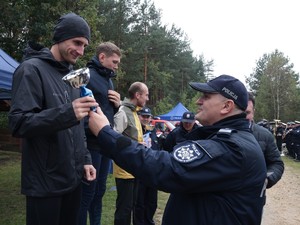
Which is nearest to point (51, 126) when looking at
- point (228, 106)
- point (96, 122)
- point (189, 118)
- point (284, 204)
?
point (96, 122)

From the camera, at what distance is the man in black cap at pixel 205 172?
1.80 metres

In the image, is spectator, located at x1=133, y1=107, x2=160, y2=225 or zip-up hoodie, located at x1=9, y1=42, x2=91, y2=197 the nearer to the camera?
zip-up hoodie, located at x1=9, y1=42, x2=91, y2=197

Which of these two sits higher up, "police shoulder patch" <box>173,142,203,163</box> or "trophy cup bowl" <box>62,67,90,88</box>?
"trophy cup bowl" <box>62,67,90,88</box>

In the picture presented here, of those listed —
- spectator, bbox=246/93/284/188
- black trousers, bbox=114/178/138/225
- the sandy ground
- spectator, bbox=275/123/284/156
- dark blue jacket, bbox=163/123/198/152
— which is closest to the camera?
spectator, bbox=246/93/284/188

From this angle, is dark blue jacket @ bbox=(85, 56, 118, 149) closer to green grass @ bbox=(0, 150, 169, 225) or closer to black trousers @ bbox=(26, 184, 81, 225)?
black trousers @ bbox=(26, 184, 81, 225)

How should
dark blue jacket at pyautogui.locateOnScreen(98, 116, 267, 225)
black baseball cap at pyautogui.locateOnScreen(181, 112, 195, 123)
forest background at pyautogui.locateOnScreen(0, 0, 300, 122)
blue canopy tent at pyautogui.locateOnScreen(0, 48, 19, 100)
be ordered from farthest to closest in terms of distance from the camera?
forest background at pyautogui.locateOnScreen(0, 0, 300, 122) < black baseball cap at pyautogui.locateOnScreen(181, 112, 195, 123) < blue canopy tent at pyautogui.locateOnScreen(0, 48, 19, 100) < dark blue jacket at pyautogui.locateOnScreen(98, 116, 267, 225)

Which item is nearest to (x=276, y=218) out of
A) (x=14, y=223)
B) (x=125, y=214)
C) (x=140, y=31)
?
(x=125, y=214)

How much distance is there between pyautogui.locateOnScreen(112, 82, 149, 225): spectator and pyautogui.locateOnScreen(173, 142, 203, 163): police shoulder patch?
2.25m

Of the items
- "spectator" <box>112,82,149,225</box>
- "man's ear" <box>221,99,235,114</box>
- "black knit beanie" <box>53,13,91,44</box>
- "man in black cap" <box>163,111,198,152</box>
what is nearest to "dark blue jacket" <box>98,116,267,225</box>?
"man's ear" <box>221,99,235,114</box>

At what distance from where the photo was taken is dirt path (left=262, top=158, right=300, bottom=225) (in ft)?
22.0

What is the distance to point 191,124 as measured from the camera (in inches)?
240

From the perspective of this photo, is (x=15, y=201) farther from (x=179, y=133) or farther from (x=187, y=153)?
(x=187, y=153)

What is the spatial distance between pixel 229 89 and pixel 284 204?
22.9ft

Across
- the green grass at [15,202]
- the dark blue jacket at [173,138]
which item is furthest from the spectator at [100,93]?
the dark blue jacket at [173,138]
